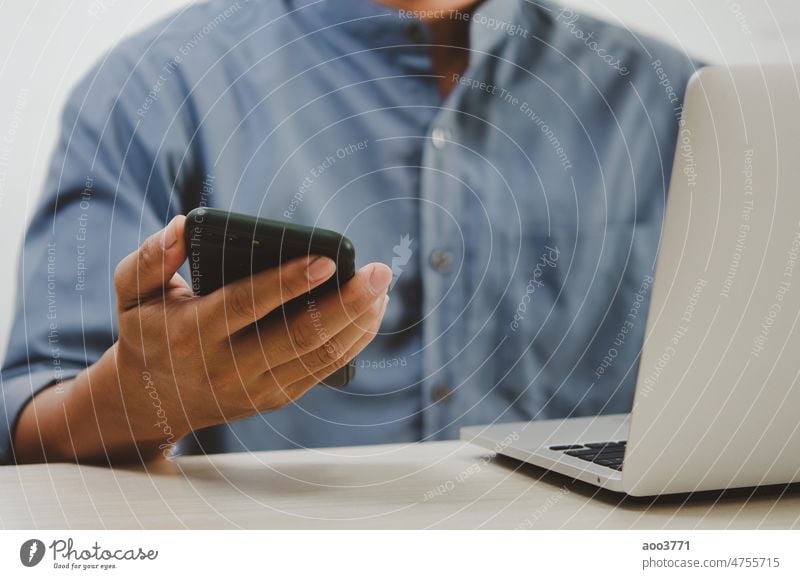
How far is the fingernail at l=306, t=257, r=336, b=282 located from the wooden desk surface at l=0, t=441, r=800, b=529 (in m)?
0.09

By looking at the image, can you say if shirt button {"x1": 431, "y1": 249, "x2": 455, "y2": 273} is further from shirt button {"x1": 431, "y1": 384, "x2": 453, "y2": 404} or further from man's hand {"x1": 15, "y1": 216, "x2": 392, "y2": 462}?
man's hand {"x1": 15, "y1": 216, "x2": 392, "y2": 462}

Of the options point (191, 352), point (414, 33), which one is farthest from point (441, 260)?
point (191, 352)

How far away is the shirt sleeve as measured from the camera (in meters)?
0.59

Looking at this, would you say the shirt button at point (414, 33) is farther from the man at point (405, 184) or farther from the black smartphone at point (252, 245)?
the black smartphone at point (252, 245)

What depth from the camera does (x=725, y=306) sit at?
258mm

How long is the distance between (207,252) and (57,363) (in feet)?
1.04

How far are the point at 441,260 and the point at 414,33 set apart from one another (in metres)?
0.22

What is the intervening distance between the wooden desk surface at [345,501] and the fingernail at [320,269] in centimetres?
9

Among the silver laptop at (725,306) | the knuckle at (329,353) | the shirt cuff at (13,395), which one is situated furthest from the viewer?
the shirt cuff at (13,395)

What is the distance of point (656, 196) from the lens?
0.84 m

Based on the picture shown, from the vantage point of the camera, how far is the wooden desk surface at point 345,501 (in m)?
0.27

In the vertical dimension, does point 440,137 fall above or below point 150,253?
above

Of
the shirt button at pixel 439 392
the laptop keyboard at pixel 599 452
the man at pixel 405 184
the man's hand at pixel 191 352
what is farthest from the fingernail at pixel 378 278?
the shirt button at pixel 439 392

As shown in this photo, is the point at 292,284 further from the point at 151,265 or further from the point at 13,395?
the point at 13,395
